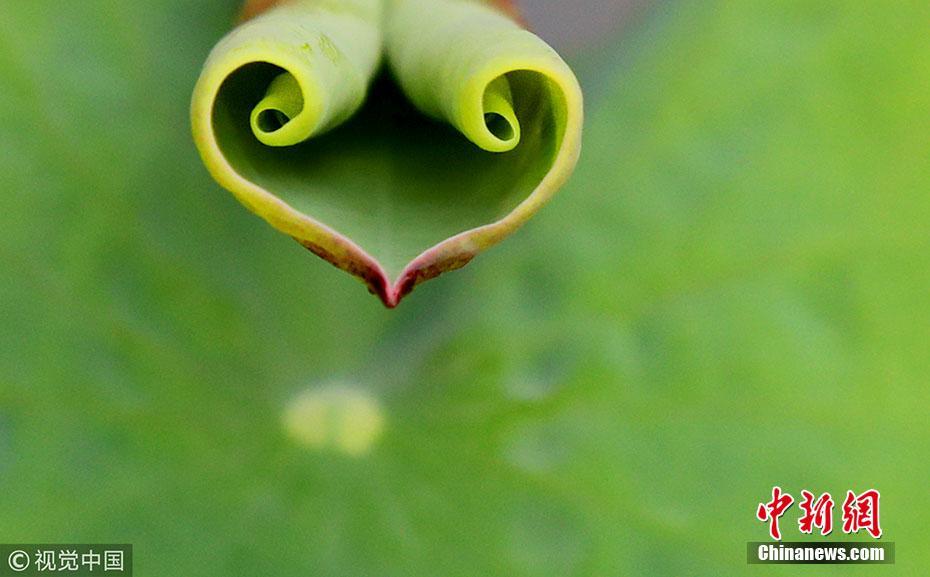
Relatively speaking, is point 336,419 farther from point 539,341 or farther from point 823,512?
point 823,512

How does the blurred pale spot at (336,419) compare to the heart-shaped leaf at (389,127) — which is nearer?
the heart-shaped leaf at (389,127)

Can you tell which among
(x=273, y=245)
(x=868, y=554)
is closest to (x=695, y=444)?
(x=868, y=554)

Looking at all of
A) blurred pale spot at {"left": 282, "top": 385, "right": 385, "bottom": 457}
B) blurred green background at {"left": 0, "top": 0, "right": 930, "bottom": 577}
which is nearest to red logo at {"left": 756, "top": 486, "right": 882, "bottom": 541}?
blurred green background at {"left": 0, "top": 0, "right": 930, "bottom": 577}

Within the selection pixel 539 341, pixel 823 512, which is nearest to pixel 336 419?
pixel 539 341

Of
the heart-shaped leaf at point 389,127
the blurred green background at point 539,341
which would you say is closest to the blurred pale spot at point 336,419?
the blurred green background at point 539,341

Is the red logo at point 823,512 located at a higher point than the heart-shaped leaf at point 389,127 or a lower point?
lower

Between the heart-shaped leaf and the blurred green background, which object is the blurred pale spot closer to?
the blurred green background

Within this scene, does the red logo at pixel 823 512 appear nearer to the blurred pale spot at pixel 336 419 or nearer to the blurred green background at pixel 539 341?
the blurred green background at pixel 539 341

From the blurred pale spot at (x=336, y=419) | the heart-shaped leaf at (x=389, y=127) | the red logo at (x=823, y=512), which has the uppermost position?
the heart-shaped leaf at (x=389, y=127)
